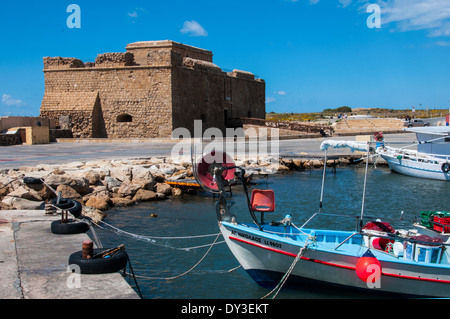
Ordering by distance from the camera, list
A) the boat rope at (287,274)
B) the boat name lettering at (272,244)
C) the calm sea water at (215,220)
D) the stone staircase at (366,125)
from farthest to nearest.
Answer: the stone staircase at (366,125)
the calm sea water at (215,220)
the boat name lettering at (272,244)
the boat rope at (287,274)

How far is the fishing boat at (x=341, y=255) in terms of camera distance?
23.5ft

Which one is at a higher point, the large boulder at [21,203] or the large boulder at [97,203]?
the large boulder at [21,203]

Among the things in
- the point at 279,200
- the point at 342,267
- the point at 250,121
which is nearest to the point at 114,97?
the point at 250,121

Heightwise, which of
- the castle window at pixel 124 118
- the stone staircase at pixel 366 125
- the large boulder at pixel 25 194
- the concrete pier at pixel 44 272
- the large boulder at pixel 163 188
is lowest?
the large boulder at pixel 163 188

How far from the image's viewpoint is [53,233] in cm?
796

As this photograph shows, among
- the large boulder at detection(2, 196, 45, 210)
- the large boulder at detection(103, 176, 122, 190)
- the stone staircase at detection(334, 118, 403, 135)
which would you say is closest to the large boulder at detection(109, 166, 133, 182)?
the large boulder at detection(103, 176, 122, 190)

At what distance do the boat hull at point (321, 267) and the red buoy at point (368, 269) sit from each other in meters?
0.21

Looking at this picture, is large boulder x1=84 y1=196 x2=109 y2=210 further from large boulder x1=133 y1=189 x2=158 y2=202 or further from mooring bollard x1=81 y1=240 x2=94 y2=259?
mooring bollard x1=81 y1=240 x2=94 y2=259

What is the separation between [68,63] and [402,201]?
84.5 ft

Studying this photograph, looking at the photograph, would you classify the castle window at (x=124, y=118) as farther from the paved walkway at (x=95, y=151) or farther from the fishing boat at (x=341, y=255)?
the fishing boat at (x=341, y=255)

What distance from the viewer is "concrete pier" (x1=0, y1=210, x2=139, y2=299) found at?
17.4ft

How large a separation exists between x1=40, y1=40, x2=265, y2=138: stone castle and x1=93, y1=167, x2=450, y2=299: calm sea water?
1245cm

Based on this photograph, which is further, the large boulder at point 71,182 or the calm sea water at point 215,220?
the large boulder at point 71,182

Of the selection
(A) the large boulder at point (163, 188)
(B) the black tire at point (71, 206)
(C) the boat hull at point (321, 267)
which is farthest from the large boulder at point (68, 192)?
(C) the boat hull at point (321, 267)
